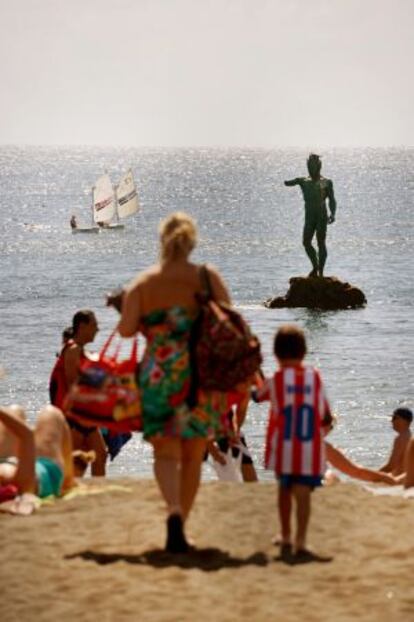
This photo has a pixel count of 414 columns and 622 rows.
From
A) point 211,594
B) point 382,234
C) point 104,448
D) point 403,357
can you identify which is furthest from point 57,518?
point 382,234

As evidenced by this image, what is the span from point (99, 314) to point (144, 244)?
44905 mm

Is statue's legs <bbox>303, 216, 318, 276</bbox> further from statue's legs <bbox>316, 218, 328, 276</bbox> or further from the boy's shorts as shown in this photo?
the boy's shorts

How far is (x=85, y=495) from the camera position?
34.1 ft

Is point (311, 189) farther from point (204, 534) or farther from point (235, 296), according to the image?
point (204, 534)

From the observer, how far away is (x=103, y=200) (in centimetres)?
9069

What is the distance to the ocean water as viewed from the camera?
2534 centimetres

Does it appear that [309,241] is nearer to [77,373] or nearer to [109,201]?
[77,373]

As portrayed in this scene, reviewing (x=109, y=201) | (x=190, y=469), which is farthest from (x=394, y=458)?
(x=109, y=201)

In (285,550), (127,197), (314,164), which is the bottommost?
(127,197)

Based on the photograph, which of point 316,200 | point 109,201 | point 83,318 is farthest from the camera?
point 109,201

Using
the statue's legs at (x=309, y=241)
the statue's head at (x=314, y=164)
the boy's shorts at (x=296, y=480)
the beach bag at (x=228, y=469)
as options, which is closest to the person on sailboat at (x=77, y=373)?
the beach bag at (x=228, y=469)

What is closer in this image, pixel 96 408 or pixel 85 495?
pixel 96 408

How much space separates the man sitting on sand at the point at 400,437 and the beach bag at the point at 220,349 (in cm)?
393

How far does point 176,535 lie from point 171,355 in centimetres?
82
